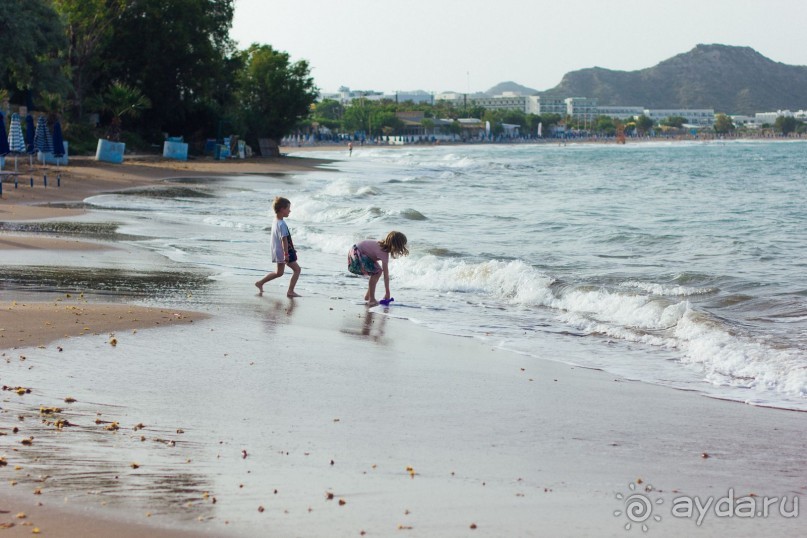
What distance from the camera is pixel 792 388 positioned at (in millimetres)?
7492

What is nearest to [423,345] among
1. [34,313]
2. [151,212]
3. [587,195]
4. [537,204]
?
[34,313]

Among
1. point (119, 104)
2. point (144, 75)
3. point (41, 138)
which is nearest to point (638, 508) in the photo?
point (41, 138)

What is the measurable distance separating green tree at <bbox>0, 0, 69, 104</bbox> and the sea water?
7.91 metres

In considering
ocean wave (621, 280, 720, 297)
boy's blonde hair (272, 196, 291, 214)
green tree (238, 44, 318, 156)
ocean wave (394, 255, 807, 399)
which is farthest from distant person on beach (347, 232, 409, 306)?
green tree (238, 44, 318, 156)

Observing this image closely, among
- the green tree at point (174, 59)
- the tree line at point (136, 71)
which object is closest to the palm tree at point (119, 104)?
the tree line at point (136, 71)

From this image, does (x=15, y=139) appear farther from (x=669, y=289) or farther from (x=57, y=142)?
(x=669, y=289)

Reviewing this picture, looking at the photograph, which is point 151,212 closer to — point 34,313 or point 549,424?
point 34,313

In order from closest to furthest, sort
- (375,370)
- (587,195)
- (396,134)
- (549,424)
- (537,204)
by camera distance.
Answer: (549,424) < (375,370) < (537,204) < (587,195) < (396,134)

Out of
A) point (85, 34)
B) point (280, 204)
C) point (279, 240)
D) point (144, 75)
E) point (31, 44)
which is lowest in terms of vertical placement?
point (279, 240)

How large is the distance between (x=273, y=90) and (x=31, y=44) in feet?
111

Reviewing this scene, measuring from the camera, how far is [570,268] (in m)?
14.7

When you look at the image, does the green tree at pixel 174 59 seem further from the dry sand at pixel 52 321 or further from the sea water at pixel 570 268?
the dry sand at pixel 52 321

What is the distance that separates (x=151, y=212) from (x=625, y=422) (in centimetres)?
1766

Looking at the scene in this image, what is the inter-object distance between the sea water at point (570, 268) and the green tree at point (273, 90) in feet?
119
